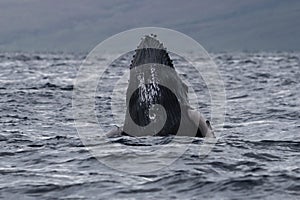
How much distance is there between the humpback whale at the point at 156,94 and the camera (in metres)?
11.0

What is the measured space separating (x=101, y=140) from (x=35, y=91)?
15704 mm

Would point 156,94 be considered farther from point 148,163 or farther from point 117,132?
point 148,163

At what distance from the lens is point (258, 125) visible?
627 inches

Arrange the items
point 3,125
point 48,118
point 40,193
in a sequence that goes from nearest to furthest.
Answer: point 40,193, point 3,125, point 48,118

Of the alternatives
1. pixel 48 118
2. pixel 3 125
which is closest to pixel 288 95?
pixel 48 118

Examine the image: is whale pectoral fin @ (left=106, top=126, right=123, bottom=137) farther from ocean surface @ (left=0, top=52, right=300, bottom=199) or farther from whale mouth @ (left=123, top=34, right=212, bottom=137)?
whale mouth @ (left=123, top=34, right=212, bottom=137)

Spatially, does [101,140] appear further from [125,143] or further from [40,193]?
[40,193]

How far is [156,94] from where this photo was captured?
1104 centimetres

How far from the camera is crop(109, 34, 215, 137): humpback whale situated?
11.0 metres

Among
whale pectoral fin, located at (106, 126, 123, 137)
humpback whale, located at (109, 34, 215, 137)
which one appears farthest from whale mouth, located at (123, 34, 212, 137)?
whale pectoral fin, located at (106, 126, 123, 137)

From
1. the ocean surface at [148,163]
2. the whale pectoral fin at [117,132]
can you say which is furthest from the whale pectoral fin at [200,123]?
the whale pectoral fin at [117,132]

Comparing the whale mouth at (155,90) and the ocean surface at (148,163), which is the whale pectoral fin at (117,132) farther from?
the whale mouth at (155,90)

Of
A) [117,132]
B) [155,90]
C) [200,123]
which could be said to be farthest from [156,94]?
[117,132]

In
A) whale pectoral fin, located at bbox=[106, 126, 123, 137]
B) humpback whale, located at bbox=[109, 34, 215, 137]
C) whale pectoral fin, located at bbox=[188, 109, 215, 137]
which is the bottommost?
whale pectoral fin, located at bbox=[106, 126, 123, 137]
